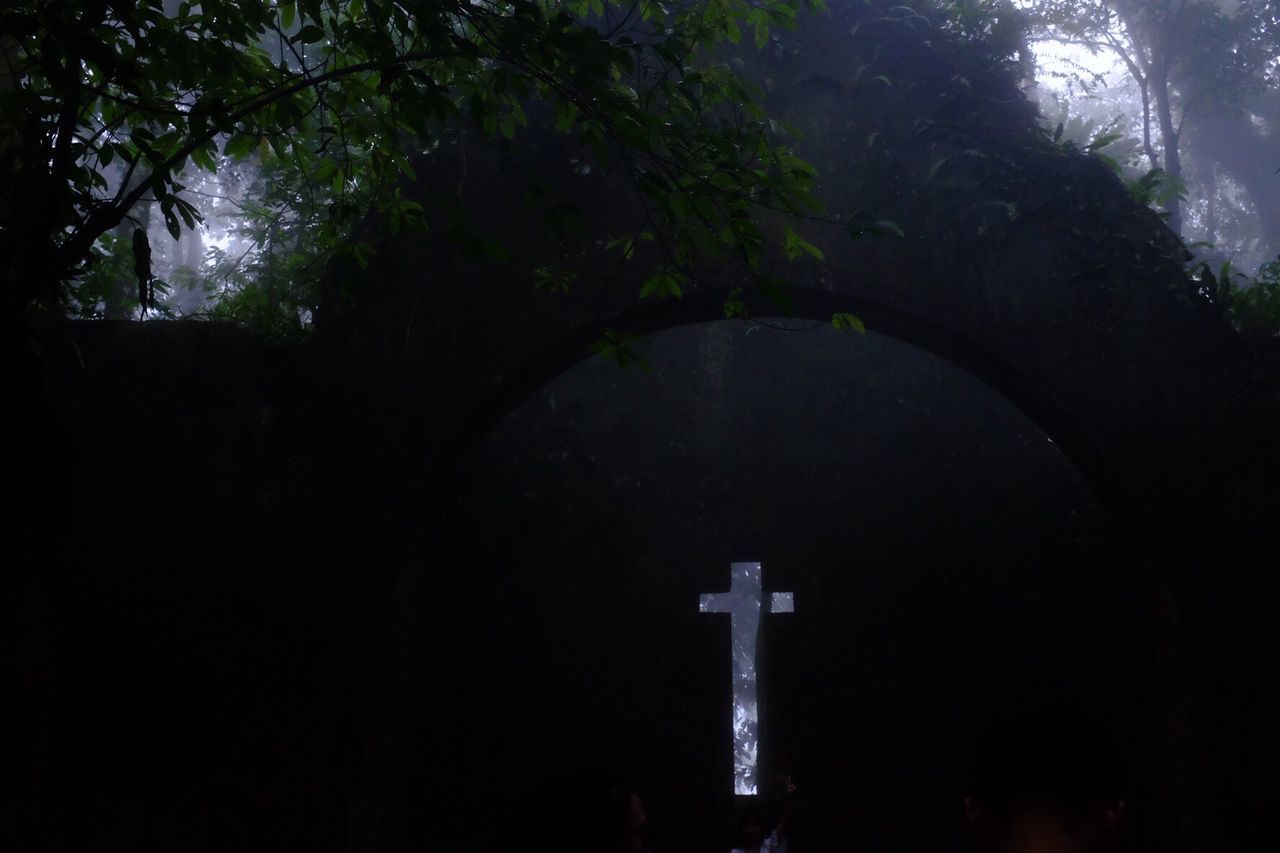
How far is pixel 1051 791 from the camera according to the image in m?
1.60

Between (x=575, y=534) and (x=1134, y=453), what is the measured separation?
514cm

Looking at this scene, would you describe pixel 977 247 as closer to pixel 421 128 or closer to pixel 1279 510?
pixel 1279 510

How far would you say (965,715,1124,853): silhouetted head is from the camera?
62.7 inches

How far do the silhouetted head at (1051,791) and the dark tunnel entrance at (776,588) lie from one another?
6483mm

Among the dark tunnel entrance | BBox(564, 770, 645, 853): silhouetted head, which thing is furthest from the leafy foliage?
the dark tunnel entrance

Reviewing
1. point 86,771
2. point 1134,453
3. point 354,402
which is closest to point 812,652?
point 1134,453

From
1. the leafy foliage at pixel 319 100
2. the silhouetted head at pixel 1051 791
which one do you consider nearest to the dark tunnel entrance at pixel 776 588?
the leafy foliage at pixel 319 100

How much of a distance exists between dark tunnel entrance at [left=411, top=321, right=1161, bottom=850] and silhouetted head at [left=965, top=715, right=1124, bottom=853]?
21.3ft

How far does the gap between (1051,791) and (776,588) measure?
24.2ft

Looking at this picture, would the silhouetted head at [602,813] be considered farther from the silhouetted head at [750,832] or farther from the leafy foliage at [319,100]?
the silhouetted head at [750,832]

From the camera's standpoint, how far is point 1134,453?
15.5ft

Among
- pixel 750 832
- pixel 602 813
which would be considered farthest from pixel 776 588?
pixel 602 813

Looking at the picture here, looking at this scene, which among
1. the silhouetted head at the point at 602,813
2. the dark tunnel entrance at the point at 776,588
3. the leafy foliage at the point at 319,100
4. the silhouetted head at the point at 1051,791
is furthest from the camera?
the dark tunnel entrance at the point at 776,588

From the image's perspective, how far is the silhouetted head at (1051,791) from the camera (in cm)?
159
